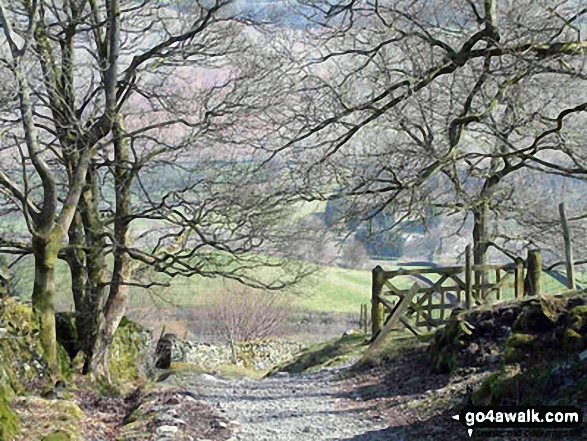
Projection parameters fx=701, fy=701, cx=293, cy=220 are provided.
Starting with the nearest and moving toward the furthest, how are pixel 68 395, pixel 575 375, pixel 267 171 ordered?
pixel 575 375 < pixel 68 395 < pixel 267 171

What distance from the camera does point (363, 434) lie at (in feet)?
25.9

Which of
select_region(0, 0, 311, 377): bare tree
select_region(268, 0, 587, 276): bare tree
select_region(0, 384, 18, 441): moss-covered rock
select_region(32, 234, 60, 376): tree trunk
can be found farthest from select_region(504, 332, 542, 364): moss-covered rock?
select_region(32, 234, 60, 376): tree trunk

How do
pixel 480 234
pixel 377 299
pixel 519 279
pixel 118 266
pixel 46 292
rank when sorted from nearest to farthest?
1. pixel 46 292
2. pixel 118 266
3. pixel 377 299
4. pixel 519 279
5. pixel 480 234

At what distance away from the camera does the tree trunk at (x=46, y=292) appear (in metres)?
11.4

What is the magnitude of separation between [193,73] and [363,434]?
9110mm

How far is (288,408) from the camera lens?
9.97 metres

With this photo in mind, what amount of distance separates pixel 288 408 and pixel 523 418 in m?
4.44

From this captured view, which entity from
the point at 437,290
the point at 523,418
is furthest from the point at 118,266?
the point at 523,418

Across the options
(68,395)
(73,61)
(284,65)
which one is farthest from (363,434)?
(73,61)

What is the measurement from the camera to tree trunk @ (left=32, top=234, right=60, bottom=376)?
11.4 metres

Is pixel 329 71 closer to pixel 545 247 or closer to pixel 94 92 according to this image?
pixel 94 92

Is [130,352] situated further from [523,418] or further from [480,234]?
[523,418]

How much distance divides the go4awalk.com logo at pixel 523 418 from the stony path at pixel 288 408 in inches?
50.3

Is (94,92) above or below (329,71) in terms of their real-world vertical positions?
below
